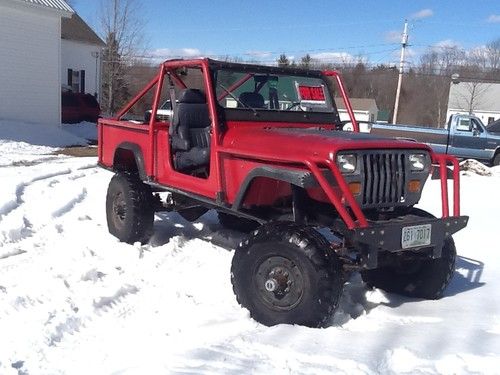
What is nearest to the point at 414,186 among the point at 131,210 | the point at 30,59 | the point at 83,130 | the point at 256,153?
the point at 256,153

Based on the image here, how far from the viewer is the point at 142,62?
126 feet

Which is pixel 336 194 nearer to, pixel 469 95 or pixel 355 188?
pixel 355 188

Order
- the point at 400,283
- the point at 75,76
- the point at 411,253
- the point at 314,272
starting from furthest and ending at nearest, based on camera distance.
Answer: the point at 75,76
the point at 400,283
the point at 411,253
the point at 314,272

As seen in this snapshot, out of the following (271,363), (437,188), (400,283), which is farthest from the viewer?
(437,188)

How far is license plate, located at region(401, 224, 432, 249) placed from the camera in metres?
4.05

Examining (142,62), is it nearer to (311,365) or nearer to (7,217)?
(7,217)

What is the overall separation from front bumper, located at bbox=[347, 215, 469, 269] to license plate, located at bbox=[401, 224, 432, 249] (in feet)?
0.08

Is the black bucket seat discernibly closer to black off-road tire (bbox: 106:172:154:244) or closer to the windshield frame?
the windshield frame

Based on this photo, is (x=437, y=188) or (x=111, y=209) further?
(x=437, y=188)

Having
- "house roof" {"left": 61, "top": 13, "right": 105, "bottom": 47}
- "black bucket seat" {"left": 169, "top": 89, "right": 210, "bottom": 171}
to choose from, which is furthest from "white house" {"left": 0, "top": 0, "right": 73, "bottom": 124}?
"black bucket seat" {"left": 169, "top": 89, "right": 210, "bottom": 171}

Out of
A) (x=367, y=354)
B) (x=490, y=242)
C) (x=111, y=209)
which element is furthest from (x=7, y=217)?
(x=490, y=242)

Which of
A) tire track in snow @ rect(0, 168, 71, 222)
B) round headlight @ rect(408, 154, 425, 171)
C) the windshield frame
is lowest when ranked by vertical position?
tire track in snow @ rect(0, 168, 71, 222)

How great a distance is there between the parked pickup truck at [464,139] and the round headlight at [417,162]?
556 inches

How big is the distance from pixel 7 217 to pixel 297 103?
11.8 ft
